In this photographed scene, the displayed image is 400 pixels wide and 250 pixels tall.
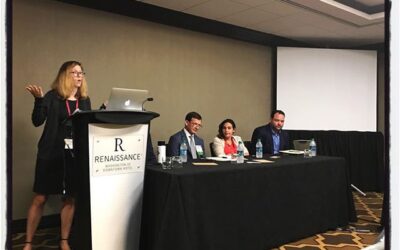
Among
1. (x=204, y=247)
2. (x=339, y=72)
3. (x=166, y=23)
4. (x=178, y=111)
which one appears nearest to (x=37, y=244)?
(x=204, y=247)

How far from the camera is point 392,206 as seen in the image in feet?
1.73

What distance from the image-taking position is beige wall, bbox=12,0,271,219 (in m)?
3.46

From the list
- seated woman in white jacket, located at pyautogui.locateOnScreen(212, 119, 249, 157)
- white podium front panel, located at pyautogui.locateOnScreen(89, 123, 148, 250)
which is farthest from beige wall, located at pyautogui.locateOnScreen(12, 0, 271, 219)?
white podium front panel, located at pyautogui.locateOnScreen(89, 123, 148, 250)

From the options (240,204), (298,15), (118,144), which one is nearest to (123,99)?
(118,144)

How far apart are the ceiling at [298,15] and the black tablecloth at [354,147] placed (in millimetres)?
1576

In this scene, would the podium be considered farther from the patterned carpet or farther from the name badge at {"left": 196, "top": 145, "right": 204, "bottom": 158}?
the name badge at {"left": 196, "top": 145, "right": 204, "bottom": 158}

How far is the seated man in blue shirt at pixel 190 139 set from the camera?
10.7ft

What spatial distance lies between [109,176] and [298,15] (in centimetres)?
364

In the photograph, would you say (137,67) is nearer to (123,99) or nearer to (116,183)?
(123,99)

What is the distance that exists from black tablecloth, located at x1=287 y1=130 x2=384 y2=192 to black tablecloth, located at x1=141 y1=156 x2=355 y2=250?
224cm

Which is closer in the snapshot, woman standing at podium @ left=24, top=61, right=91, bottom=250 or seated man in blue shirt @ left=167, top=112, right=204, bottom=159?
woman standing at podium @ left=24, top=61, right=91, bottom=250

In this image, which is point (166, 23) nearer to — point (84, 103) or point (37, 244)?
point (84, 103)

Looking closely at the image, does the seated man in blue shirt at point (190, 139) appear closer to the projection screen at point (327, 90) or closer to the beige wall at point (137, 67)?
the beige wall at point (137, 67)

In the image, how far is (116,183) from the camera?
6.69 ft
